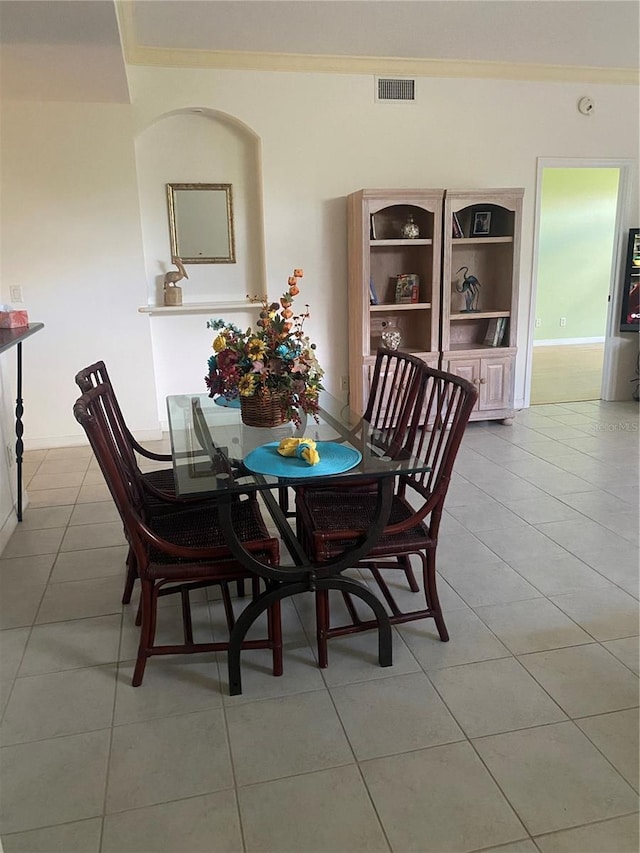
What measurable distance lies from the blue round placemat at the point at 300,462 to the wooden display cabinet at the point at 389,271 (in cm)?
268

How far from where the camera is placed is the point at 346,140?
4652mm

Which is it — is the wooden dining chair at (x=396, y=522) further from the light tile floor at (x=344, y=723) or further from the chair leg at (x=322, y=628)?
the light tile floor at (x=344, y=723)

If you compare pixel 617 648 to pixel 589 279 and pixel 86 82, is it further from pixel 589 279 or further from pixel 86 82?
pixel 589 279

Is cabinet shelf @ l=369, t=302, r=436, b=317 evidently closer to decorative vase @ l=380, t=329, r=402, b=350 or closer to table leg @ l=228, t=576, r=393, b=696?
decorative vase @ l=380, t=329, r=402, b=350

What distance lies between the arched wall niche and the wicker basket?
8.70ft

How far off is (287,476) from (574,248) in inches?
323

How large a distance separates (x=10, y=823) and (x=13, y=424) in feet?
8.16

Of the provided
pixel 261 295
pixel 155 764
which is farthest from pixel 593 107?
pixel 155 764

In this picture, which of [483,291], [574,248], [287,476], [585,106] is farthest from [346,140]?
[574,248]

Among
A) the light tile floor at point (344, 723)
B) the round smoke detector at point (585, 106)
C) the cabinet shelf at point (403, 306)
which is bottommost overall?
the light tile floor at point (344, 723)

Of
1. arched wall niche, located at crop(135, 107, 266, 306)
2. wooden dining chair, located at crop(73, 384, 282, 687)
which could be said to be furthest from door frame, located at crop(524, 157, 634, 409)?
wooden dining chair, located at crop(73, 384, 282, 687)

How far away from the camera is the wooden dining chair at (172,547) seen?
1.84 meters

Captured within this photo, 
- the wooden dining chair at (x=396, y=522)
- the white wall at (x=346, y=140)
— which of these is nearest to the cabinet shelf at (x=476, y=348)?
the white wall at (x=346, y=140)

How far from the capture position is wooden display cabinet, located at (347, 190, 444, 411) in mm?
4520
